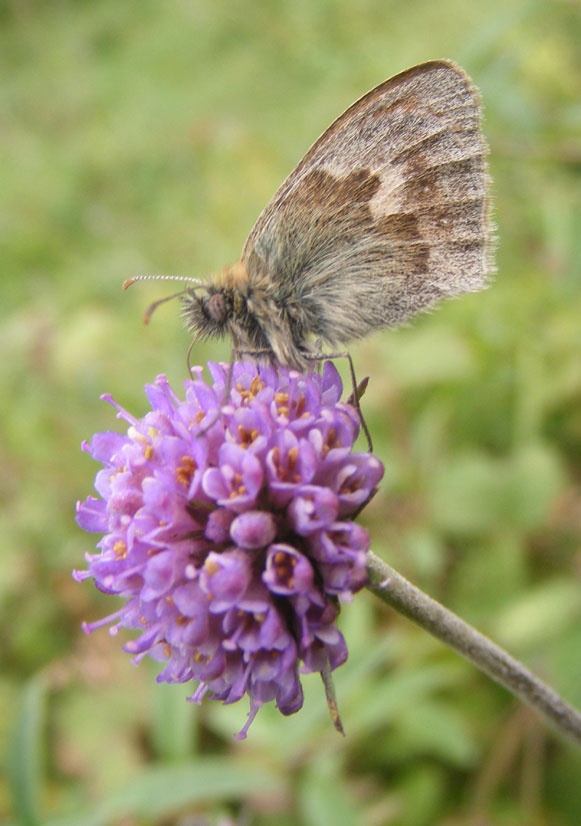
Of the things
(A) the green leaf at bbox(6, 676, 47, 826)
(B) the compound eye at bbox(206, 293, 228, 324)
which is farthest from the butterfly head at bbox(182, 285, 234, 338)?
(A) the green leaf at bbox(6, 676, 47, 826)

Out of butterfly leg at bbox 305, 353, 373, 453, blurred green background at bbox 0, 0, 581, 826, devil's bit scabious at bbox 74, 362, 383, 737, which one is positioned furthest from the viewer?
blurred green background at bbox 0, 0, 581, 826

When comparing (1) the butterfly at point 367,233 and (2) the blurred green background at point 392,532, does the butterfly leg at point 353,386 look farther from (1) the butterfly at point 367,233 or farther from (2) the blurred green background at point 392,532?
(2) the blurred green background at point 392,532

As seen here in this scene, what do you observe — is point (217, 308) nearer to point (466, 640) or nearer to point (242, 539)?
point (242, 539)

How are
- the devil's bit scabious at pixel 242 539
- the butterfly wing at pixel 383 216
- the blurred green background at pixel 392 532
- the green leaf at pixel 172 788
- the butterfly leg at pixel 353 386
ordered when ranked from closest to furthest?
the devil's bit scabious at pixel 242 539
the butterfly leg at pixel 353 386
the butterfly wing at pixel 383 216
the green leaf at pixel 172 788
the blurred green background at pixel 392 532

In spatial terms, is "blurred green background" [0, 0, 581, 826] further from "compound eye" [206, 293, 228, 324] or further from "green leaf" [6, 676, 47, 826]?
"compound eye" [206, 293, 228, 324]

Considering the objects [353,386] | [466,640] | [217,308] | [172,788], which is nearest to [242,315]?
[217,308]

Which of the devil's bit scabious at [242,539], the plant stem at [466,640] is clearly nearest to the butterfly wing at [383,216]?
the devil's bit scabious at [242,539]

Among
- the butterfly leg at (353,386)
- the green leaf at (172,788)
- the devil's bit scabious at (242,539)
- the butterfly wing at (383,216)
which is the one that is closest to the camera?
the devil's bit scabious at (242,539)
